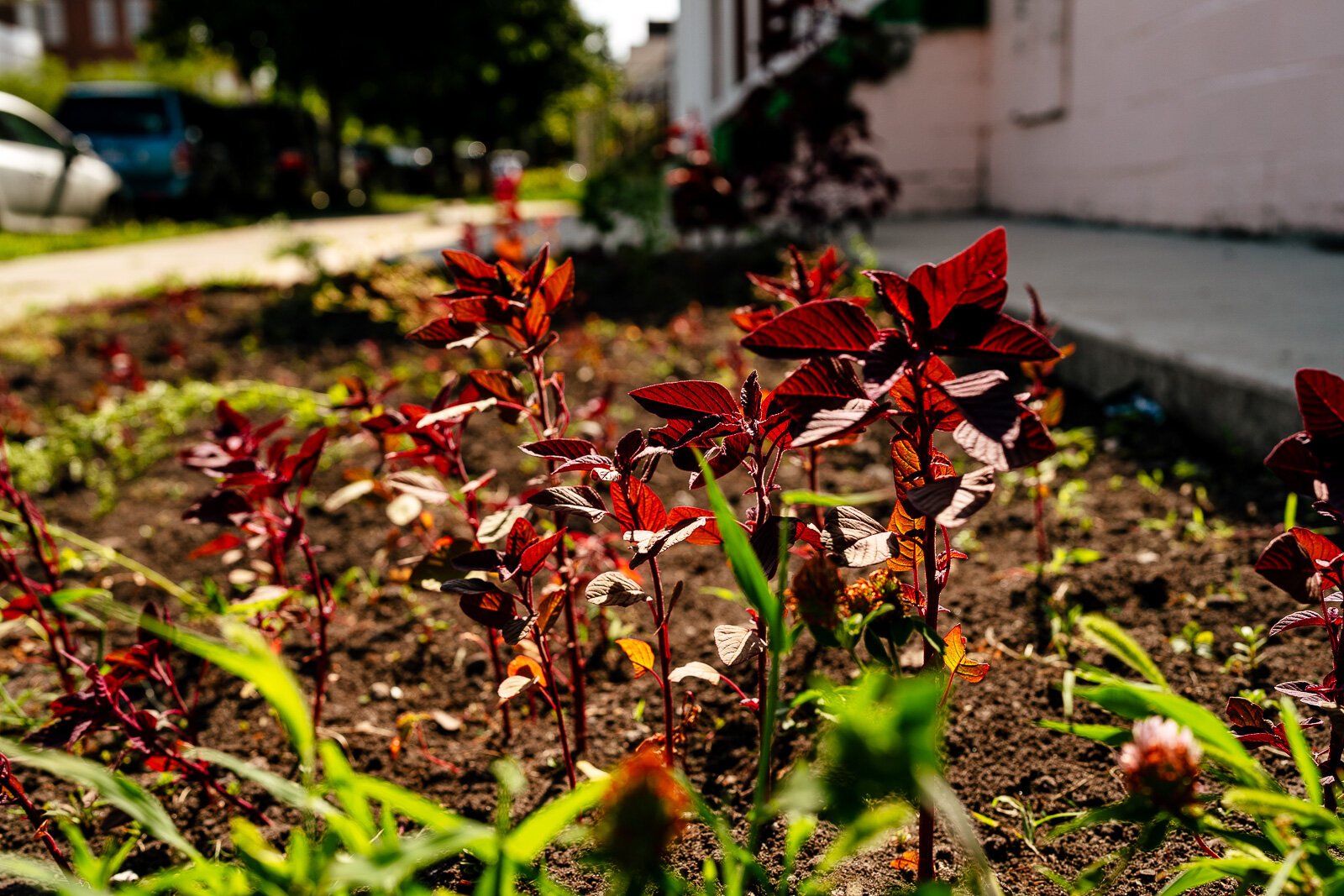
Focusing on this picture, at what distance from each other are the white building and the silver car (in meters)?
9.83

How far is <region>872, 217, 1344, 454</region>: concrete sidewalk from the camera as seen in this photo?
2168 mm

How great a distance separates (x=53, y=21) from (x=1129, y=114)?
207 ft

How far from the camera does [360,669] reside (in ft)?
5.88

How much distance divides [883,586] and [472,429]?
2.42 metres

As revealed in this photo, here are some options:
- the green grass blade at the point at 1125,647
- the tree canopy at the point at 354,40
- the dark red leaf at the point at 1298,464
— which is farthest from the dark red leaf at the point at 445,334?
the tree canopy at the point at 354,40

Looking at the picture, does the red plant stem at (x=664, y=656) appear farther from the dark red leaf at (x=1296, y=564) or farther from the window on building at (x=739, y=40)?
the window on building at (x=739, y=40)

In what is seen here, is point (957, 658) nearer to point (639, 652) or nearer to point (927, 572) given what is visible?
point (927, 572)

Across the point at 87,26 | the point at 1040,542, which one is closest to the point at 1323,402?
the point at 1040,542

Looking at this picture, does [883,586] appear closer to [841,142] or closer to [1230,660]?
[1230,660]

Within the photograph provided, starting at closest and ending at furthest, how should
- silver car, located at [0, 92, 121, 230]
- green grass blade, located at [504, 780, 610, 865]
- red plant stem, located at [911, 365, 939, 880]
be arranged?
green grass blade, located at [504, 780, 610, 865] → red plant stem, located at [911, 365, 939, 880] → silver car, located at [0, 92, 121, 230]

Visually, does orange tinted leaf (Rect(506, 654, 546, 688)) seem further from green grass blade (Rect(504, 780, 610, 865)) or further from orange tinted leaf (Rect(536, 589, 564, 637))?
green grass blade (Rect(504, 780, 610, 865))

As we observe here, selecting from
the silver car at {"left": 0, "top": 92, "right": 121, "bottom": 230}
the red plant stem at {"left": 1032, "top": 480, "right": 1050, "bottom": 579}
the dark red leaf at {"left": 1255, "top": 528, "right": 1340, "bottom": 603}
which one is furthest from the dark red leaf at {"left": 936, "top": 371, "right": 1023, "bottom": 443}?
the silver car at {"left": 0, "top": 92, "right": 121, "bottom": 230}

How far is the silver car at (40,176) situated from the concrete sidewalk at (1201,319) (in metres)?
11.3

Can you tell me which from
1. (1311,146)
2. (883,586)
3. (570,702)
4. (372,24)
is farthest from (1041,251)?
(372,24)
